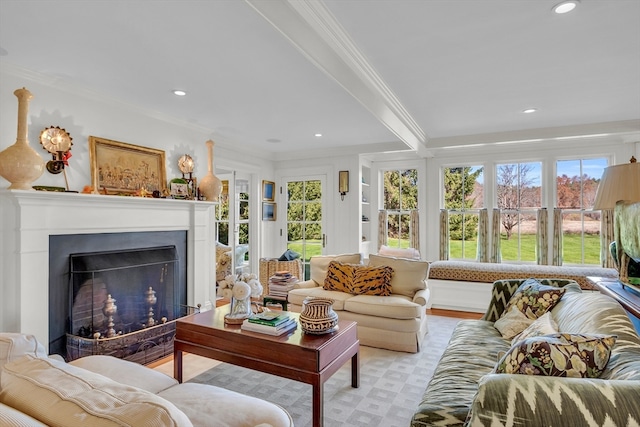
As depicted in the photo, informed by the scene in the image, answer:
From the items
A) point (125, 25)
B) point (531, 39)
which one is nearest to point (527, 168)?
point (531, 39)

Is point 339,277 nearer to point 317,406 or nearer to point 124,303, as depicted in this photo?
point 317,406

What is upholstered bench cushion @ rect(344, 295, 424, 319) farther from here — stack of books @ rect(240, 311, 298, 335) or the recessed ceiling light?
the recessed ceiling light

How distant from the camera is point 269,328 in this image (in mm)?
2348

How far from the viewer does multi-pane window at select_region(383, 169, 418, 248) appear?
19.6 ft

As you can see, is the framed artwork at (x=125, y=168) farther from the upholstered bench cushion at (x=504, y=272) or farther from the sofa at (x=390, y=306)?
the upholstered bench cushion at (x=504, y=272)

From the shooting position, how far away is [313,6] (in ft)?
6.08

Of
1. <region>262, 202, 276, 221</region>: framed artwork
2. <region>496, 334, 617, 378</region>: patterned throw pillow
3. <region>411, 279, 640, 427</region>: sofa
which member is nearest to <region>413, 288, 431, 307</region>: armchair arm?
<region>411, 279, 640, 427</region>: sofa

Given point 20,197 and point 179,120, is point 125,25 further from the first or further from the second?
point 179,120

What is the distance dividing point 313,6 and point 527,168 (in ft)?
15.6

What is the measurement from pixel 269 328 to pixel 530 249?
462 centimetres

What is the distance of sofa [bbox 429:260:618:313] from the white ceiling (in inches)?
76.3

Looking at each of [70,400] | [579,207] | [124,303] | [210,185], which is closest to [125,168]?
[210,185]

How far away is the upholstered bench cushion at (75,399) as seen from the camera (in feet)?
2.61

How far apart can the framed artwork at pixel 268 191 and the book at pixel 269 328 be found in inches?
142
